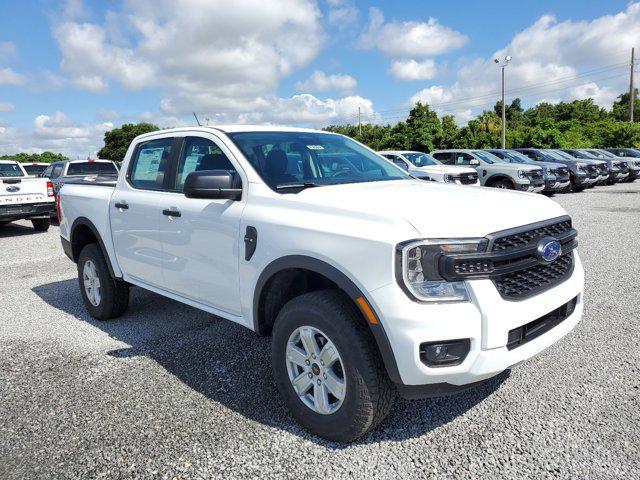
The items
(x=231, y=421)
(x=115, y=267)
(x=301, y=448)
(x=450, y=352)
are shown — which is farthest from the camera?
(x=115, y=267)

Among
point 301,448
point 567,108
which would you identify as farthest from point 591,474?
point 567,108

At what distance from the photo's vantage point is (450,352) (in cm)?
235

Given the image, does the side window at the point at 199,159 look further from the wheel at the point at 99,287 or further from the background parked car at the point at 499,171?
the background parked car at the point at 499,171

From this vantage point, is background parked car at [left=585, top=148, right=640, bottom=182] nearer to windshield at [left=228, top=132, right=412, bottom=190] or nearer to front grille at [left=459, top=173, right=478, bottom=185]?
front grille at [left=459, top=173, right=478, bottom=185]

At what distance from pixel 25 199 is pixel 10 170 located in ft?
13.7

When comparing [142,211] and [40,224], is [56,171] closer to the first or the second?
[40,224]

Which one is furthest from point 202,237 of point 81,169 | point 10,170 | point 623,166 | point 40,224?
point 623,166

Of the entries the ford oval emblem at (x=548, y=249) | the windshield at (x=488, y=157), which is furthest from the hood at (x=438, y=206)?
the windshield at (x=488, y=157)

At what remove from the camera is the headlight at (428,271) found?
7.64 ft

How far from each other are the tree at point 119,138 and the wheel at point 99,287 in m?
79.6

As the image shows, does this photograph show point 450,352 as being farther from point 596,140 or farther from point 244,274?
point 596,140

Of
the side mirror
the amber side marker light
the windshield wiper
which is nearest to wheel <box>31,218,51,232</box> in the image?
the side mirror

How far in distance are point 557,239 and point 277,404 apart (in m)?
1.98

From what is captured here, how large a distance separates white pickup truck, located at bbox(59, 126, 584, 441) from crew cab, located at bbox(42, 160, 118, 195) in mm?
10966
